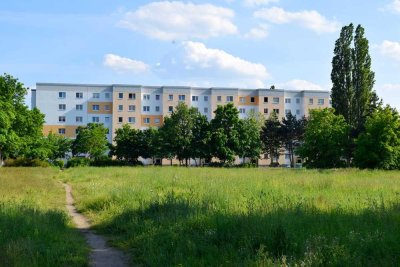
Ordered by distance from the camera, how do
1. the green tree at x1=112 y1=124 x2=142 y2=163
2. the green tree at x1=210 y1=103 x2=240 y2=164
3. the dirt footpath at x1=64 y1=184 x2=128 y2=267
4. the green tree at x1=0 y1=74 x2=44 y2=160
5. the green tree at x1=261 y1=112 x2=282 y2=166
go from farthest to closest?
the green tree at x1=261 y1=112 x2=282 y2=166
the green tree at x1=112 y1=124 x2=142 y2=163
the green tree at x1=210 y1=103 x2=240 y2=164
the green tree at x1=0 y1=74 x2=44 y2=160
the dirt footpath at x1=64 y1=184 x2=128 y2=267

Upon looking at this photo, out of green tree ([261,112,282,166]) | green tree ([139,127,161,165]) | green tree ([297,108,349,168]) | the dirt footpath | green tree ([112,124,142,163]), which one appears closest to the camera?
the dirt footpath

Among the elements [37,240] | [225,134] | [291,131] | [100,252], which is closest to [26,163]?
[225,134]

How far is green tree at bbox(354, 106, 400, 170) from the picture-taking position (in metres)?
46.3

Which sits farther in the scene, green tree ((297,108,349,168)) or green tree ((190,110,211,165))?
green tree ((190,110,211,165))

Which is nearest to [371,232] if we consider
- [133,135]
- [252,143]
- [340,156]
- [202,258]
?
[202,258]

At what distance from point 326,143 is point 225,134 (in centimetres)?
2099

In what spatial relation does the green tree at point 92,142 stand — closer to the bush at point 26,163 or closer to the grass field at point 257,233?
the bush at point 26,163

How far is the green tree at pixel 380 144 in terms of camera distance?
4631 centimetres

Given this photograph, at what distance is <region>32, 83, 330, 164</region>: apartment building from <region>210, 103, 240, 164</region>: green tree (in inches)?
1239

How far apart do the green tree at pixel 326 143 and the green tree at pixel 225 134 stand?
1651 cm

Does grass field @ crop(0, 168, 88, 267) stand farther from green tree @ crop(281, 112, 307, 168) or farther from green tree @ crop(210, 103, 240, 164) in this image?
green tree @ crop(281, 112, 307, 168)

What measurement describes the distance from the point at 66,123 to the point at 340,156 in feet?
227

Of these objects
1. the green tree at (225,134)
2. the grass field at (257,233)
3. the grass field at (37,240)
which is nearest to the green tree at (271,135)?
the green tree at (225,134)

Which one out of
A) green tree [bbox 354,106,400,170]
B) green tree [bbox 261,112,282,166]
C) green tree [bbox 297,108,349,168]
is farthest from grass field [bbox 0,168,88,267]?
green tree [bbox 261,112,282,166]
